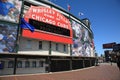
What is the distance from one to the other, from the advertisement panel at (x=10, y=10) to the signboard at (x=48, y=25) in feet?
6.24

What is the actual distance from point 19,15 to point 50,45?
9685 mm

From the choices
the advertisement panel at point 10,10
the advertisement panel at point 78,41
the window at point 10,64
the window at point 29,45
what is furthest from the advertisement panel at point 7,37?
the advertisement panel at point 78,41

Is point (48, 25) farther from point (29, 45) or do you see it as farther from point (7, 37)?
point (7, 37)

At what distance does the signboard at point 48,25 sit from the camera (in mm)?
28320

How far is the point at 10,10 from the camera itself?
1008 inches

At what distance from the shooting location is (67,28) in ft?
119

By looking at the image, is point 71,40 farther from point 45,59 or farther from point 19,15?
point 19,15

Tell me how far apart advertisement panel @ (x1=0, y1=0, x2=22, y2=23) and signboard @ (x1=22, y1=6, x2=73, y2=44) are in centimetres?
190

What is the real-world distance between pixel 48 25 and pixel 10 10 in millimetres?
8996

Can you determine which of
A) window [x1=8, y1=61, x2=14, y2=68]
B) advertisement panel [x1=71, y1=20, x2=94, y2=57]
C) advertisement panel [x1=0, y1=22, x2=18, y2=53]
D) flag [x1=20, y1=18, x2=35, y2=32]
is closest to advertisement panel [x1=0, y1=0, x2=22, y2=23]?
flag [x1=20, y1=18, x2=35, y2=32]

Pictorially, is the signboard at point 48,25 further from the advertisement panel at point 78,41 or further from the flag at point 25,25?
the advertisement panel at point 78,41

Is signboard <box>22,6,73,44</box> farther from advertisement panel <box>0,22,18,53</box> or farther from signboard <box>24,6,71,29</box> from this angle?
advertisement panel <box>0,22,18,53</box>

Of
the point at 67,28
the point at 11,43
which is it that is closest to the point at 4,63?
the point at 11,43

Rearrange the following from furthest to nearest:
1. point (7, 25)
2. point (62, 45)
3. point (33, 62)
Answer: point (62, 45) → point (33, 62) → point (7, 25)
